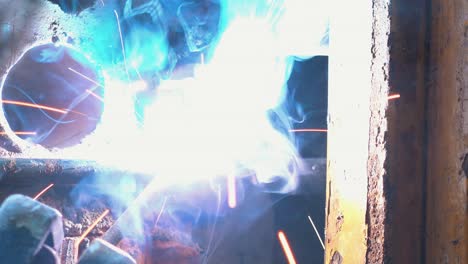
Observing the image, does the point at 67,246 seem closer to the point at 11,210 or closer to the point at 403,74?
the point at 11,210

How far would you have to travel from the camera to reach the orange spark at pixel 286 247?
3.07 m

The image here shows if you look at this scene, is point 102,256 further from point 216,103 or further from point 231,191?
point 216,103

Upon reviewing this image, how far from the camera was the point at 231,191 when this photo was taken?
2.88 meters

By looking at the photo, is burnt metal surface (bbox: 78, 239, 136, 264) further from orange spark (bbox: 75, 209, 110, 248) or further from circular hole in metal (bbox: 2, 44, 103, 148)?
circular hole in metal (bbox: 2, 44, 103, 148)

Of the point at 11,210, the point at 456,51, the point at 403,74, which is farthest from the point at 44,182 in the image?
the point at 456,51

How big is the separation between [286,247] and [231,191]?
67 cm

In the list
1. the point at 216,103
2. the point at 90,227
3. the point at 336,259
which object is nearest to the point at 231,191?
the point at 216,103

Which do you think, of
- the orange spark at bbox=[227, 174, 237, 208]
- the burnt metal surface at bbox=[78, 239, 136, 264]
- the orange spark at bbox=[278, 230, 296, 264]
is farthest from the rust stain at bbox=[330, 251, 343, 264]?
the orange spark at bbox=[278, 230, 296, 264]

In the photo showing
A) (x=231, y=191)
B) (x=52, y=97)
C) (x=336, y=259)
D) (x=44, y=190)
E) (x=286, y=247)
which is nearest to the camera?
(x=336, y=259)

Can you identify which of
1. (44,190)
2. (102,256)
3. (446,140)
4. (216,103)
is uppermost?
(216,103)

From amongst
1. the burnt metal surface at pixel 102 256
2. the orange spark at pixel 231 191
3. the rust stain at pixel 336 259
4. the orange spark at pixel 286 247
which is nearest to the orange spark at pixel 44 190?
the burnt metal surface at pixel 102 256

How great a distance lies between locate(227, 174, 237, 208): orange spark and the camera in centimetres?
282

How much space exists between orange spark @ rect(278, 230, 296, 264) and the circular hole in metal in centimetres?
172

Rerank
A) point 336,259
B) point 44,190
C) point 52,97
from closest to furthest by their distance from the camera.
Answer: point 336,259 < point 44,190 < point 52,97
